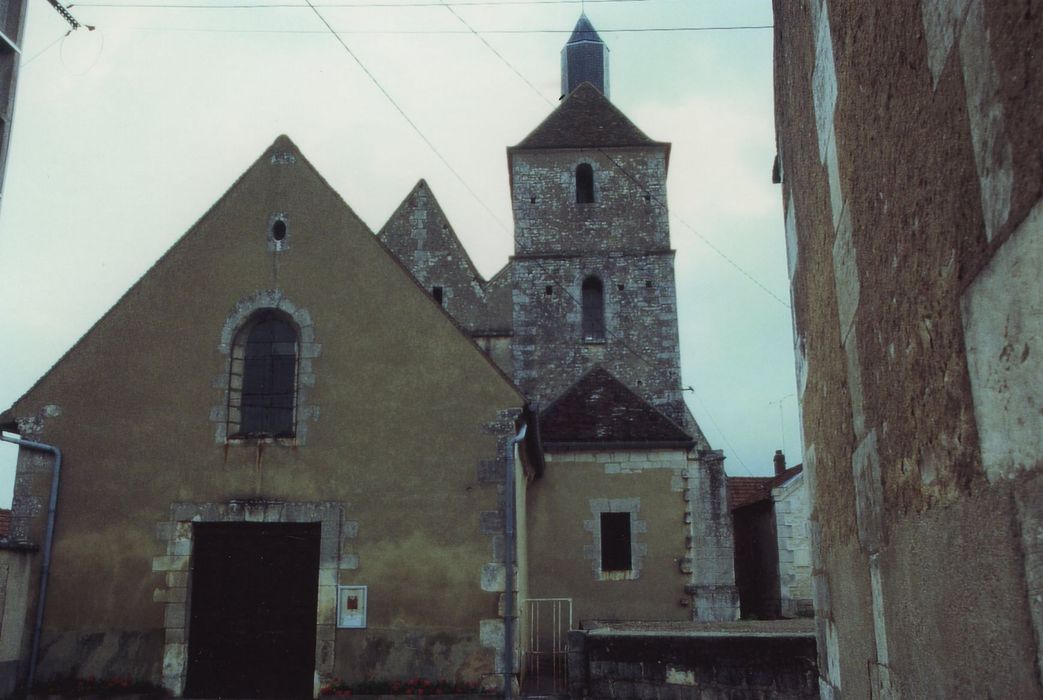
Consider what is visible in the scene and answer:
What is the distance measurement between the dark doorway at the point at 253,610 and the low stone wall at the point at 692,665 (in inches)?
139

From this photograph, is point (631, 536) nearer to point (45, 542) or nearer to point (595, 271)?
point (45, 542)

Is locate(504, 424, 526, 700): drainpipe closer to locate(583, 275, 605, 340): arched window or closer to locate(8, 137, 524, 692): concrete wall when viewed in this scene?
locate(8, 137, 524, 692): concrete wall

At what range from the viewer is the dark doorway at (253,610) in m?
9.88

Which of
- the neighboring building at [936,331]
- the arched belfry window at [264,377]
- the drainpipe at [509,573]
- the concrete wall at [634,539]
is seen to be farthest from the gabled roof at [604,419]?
the neighboring building at [936,331]

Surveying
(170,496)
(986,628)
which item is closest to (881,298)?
(986,628)

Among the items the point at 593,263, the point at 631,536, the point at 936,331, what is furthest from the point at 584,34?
the point at 936,331

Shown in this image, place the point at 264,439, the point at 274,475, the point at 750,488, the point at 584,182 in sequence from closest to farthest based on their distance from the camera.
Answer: the point at 274,475 → the point at 264,439 → the point at 750,488 → the point at 584,182

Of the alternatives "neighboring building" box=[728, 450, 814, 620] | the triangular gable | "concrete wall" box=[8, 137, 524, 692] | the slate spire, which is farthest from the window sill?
the slate spire

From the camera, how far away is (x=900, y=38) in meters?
1.75

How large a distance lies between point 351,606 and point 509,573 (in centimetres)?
175

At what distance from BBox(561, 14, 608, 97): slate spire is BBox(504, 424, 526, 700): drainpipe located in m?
21.4

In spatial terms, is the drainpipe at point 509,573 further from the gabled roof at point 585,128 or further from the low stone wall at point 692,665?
the gabled roof at point 585,128

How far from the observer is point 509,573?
389 inches

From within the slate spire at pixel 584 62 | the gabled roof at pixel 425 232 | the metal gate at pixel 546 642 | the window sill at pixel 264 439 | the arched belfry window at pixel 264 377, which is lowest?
the metal gate at pixel 546 642
